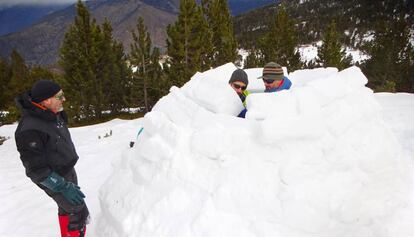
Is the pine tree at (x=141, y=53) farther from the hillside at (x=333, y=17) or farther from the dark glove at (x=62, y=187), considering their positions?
the dark glove at (x=62, y=187)

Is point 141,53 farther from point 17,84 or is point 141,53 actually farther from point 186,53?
point 17,84

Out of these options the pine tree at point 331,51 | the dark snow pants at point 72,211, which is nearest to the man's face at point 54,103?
the dark snow pants at point 72,211

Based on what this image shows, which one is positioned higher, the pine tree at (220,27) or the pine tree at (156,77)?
the pine tree at (220,27)

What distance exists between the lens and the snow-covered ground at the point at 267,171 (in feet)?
9.61

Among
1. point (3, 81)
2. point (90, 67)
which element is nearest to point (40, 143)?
point (90, 67)

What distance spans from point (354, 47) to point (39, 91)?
8574 centimetres

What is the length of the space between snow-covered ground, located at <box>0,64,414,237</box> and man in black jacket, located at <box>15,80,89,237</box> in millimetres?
463

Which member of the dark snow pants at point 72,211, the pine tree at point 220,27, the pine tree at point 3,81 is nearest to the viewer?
the dark snow pants at point 72,211

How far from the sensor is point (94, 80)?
70.7 feet

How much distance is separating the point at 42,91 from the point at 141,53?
1867cm

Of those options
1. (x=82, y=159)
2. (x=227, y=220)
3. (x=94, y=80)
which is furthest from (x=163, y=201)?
(x=94, y=80)

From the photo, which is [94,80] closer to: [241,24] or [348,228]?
[348,228]

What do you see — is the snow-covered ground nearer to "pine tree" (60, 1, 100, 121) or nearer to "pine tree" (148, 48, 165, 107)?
"pine tree" (148, 48, 165, 107)

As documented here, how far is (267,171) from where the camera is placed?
10.1 feet
